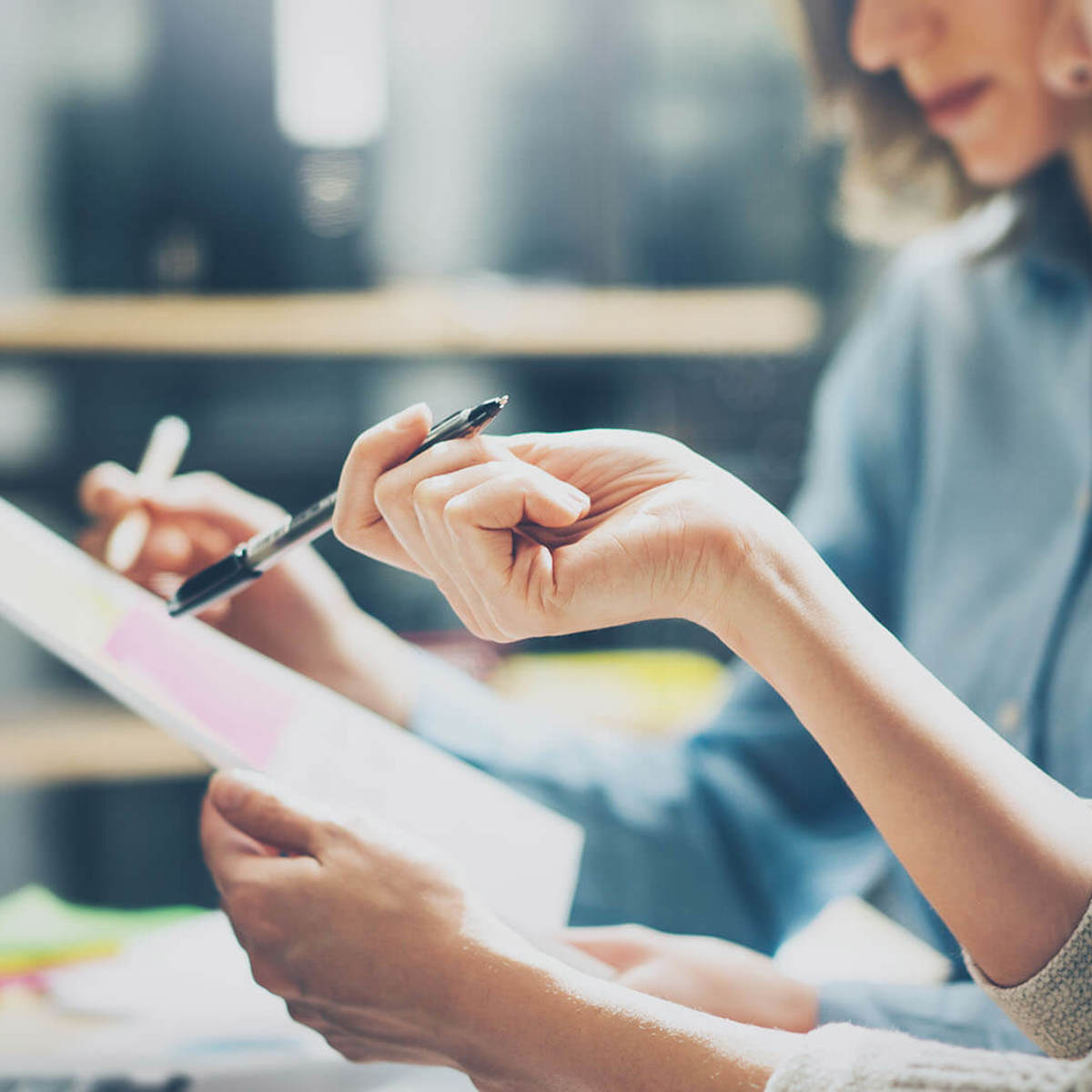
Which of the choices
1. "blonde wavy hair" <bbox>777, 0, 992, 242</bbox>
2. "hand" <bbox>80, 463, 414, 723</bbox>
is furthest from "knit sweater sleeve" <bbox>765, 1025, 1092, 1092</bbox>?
"blonde wavy hair" <bbox>777, 0, 992, 242</bbox>

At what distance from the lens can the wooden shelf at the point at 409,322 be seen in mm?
875

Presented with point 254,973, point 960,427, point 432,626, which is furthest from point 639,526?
point 432,626

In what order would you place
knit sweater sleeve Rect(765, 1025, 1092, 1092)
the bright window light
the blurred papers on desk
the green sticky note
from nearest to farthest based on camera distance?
1. knit sweater sleeve Rect(765, 1025, 1092, 1092)
2. the blurred papers on desk
3. the green sticky note
4. the bright window light

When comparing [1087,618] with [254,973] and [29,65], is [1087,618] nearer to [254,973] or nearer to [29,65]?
[254,973]

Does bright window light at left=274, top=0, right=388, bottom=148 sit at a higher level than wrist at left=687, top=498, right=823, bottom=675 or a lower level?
higher

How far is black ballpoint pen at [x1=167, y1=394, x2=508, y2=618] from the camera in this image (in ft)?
1.03

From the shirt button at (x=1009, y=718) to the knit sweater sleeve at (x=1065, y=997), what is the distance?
9 cm

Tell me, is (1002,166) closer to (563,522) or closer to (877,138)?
(877,138)

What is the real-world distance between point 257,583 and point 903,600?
1.00ft

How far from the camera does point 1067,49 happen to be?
0.44 m

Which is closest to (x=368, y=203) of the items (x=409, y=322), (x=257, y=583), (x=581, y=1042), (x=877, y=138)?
(x=409, y=322)

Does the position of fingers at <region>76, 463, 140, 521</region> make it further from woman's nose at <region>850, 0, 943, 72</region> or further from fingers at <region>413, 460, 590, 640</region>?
woman's nose at <region>850, 0, 943, 72</region>

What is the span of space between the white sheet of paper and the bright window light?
543mm

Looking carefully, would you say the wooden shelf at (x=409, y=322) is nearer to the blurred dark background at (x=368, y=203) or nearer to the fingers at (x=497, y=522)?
the blurred dark background at (x=368, y=203)
